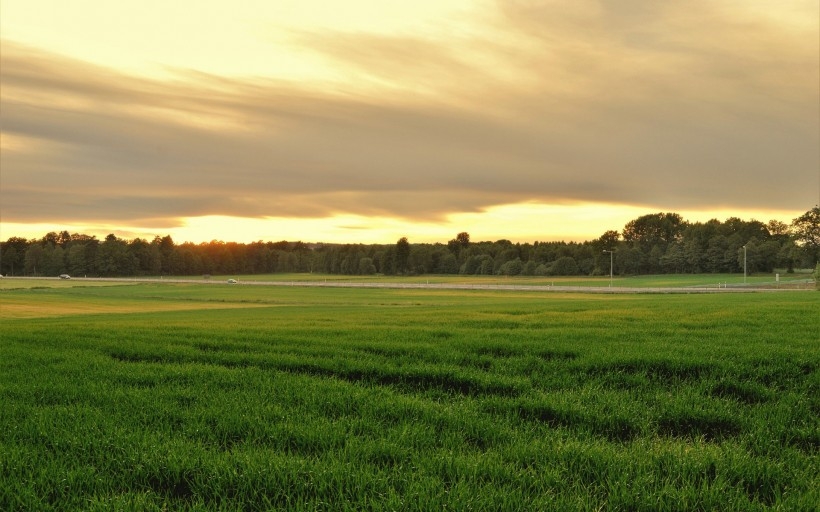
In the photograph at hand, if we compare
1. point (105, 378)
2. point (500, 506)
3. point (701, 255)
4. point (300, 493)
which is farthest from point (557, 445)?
point (701, 255)

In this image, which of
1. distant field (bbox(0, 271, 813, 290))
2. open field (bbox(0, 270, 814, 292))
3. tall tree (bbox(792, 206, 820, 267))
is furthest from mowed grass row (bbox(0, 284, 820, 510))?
tall tree (bbox(792, 206, 820, 267))

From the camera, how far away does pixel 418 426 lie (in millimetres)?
5844

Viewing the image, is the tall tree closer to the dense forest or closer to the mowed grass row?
the dense forest

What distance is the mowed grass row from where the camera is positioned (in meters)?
4.46

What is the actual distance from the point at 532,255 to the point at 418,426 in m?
174

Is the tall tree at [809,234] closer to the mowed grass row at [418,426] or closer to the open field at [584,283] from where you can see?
the open field at [584,283]

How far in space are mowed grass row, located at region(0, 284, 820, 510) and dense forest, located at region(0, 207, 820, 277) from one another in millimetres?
132349

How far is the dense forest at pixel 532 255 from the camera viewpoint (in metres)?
145

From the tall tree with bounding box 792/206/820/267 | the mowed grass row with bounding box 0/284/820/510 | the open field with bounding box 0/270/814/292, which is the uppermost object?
the tall tree with bounding box 792/206/820/267

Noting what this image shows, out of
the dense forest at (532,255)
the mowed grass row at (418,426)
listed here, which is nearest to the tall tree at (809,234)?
the dense forest at (532,255)

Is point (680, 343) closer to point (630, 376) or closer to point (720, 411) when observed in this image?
point (630, 376)

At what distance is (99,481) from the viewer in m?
4.64

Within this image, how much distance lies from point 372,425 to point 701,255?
158 metres

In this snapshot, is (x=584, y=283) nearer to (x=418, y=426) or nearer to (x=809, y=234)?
(x=809, y=234)
